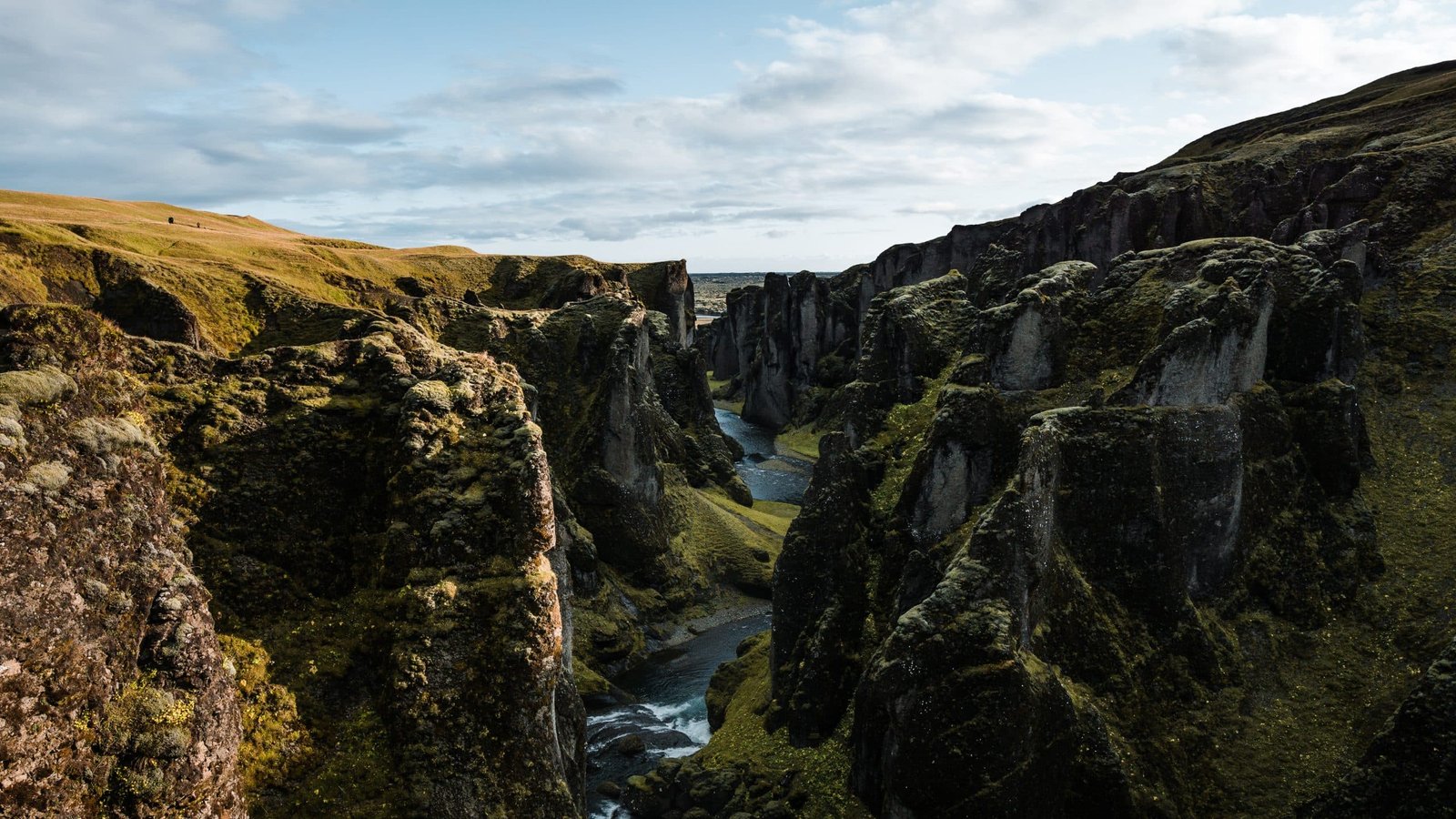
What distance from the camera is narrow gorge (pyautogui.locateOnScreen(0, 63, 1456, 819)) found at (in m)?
20.1

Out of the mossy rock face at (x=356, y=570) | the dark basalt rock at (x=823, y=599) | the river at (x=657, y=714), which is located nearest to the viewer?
the mossy rock face at (x=356, y=570)

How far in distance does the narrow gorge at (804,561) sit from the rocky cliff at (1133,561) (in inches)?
6.8

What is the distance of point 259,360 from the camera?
26406 millimetres

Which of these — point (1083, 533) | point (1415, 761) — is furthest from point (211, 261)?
point (1415, 761)

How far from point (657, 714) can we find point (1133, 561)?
3117 cm

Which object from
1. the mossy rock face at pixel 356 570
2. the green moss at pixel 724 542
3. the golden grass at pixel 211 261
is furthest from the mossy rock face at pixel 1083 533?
the golden grass at pixel 211 261

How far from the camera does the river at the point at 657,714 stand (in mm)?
45844

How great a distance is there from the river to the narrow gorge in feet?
1.16

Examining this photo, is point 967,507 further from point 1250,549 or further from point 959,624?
point 1250,549

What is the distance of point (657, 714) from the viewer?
176 feet

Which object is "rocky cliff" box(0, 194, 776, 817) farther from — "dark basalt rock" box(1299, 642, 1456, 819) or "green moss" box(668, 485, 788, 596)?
"green moss" box(668, 485, 788, 596)

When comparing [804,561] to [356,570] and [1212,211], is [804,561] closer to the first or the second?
[356,570]

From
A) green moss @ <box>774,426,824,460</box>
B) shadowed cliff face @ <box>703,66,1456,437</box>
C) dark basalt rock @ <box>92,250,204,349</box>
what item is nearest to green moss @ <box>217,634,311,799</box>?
dark basalt rock @ <box>92,250,204,349</box>

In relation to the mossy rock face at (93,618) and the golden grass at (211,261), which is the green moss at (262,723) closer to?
the mossy rock face at (93,618)
